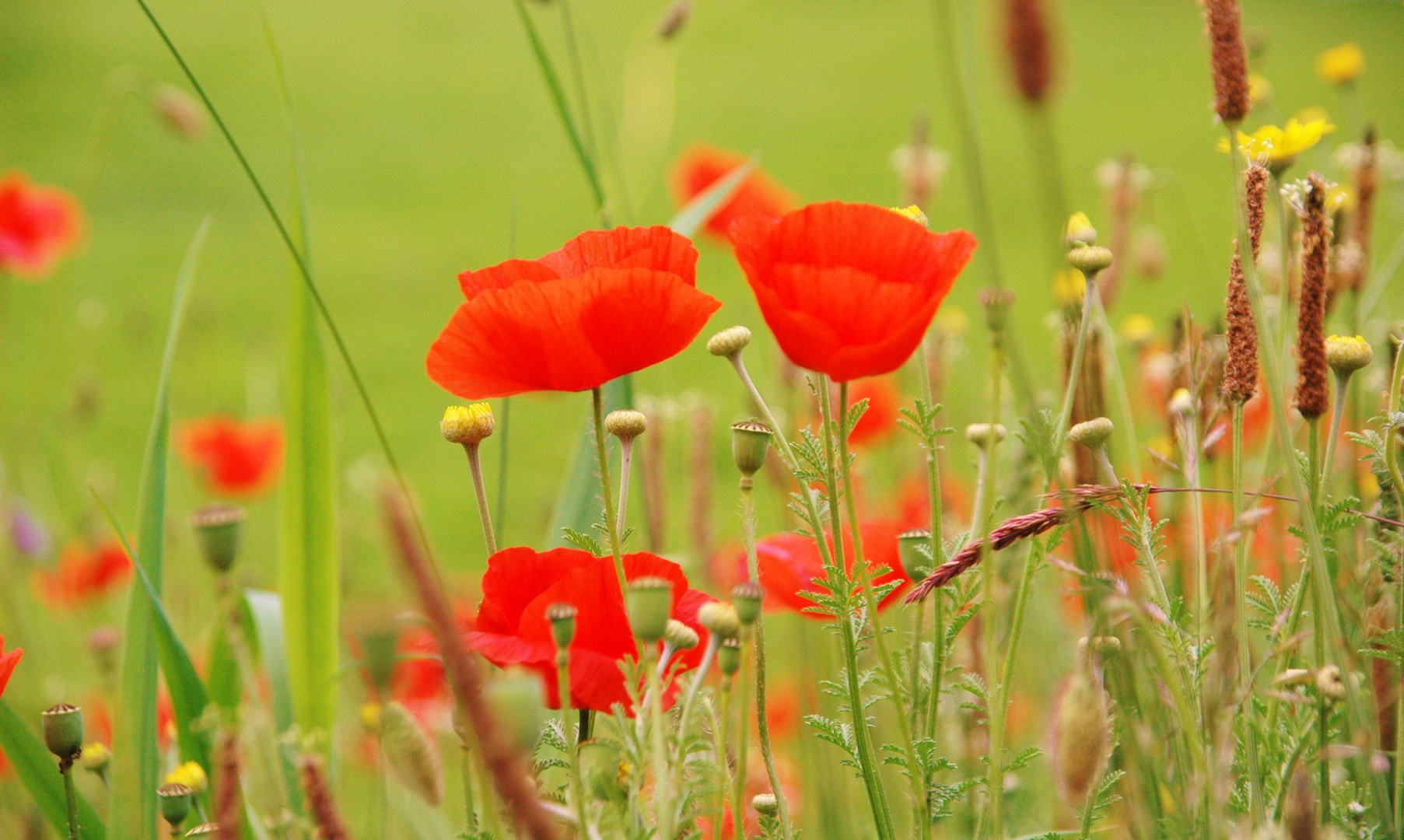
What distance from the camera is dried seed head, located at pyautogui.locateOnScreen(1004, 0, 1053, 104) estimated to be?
0.20 meters

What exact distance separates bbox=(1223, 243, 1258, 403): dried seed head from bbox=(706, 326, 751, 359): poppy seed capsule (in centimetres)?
15

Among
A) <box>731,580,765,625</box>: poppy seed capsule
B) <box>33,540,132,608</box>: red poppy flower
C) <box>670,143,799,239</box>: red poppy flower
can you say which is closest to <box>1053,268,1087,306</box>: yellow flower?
<box>731,580,765,625</box>: poppy seed capsule

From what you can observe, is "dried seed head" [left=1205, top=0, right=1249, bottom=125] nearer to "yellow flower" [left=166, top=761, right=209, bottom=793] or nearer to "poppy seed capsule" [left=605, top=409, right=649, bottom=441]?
"poppy seed capsule" [left=605, top=409, right=649, bottom=441]

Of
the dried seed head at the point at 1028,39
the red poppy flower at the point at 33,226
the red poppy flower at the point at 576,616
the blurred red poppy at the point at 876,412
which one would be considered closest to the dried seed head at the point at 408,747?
the red poppy flower at the point at 576,616

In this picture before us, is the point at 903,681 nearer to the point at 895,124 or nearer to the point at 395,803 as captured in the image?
the point at 395,803

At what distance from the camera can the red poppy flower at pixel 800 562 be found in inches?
17.5

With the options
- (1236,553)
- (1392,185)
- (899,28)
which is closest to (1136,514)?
(1236,553)

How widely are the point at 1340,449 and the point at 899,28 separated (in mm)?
5097

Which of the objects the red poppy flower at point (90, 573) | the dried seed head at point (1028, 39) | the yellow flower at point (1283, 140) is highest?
the dried seed head at point (1028, 39)

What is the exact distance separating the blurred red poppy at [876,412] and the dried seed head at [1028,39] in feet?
2.09

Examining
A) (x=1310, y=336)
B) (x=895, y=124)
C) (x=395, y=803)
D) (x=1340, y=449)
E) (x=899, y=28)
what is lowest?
(x=395, y=803)

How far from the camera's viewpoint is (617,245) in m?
0.37

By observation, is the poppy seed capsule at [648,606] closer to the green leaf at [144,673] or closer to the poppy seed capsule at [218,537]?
the poppy seed capsule at [218,537]

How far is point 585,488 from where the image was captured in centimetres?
50
